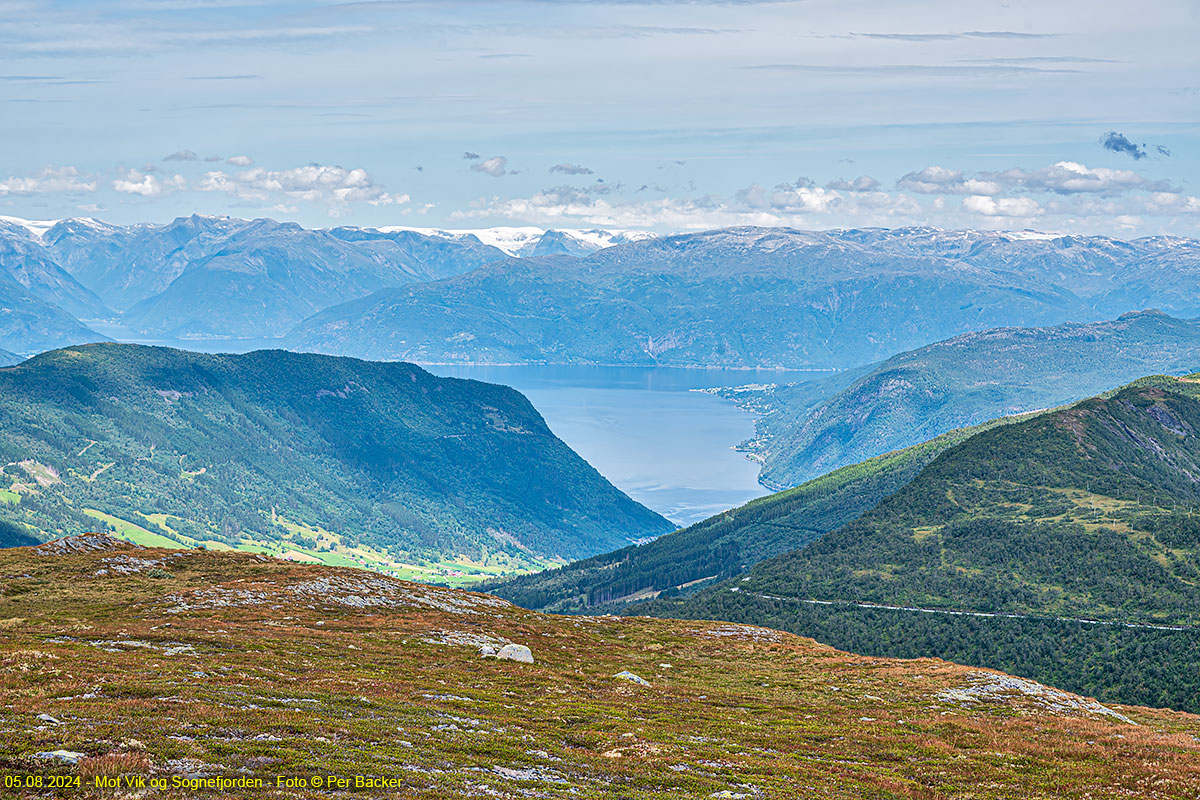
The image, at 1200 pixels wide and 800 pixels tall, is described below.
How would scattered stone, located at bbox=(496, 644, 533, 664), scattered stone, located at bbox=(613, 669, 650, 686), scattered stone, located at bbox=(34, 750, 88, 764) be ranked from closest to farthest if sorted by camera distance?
scattered stone, located at bbox=(34, 750, 88, 764) → scattered stone, located at bbox=(613, 669, 650, 686) → scattered stone, located at bbox=(496, 644, 533, 664)

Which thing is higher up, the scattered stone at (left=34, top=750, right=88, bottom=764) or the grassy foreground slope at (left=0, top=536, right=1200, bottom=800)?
the scattered stone at (left=34, top=750, right=88, bottom=764)

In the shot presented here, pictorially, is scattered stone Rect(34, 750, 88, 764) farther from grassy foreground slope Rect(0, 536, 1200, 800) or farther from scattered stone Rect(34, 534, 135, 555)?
scattered stone Rect(34, 534, 135, 555)

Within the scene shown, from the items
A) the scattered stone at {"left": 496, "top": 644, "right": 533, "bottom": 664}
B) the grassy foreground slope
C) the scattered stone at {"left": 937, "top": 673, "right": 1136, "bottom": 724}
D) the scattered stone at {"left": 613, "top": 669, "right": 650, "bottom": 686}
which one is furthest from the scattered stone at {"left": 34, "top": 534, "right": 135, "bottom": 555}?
the scattered stone at {"left": 937, "top": 673, "right": 1136, "bottom": 724}

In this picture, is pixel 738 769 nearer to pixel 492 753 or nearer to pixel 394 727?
pixel 492 753

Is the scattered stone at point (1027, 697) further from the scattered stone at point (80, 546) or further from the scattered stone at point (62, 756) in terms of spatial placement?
the scattered stone at point (80, 546)

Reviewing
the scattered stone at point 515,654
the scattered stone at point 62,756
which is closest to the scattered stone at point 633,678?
the scattered stone at point 515,654

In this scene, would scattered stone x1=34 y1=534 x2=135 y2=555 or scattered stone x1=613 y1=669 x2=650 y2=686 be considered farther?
scattered stone x1=34 y1=534 x2=135 y2=555

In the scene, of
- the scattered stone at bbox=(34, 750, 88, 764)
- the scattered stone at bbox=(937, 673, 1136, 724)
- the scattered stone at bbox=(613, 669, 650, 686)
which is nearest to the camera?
the scattered stone at bbox=(34, 750, 88, 764)
